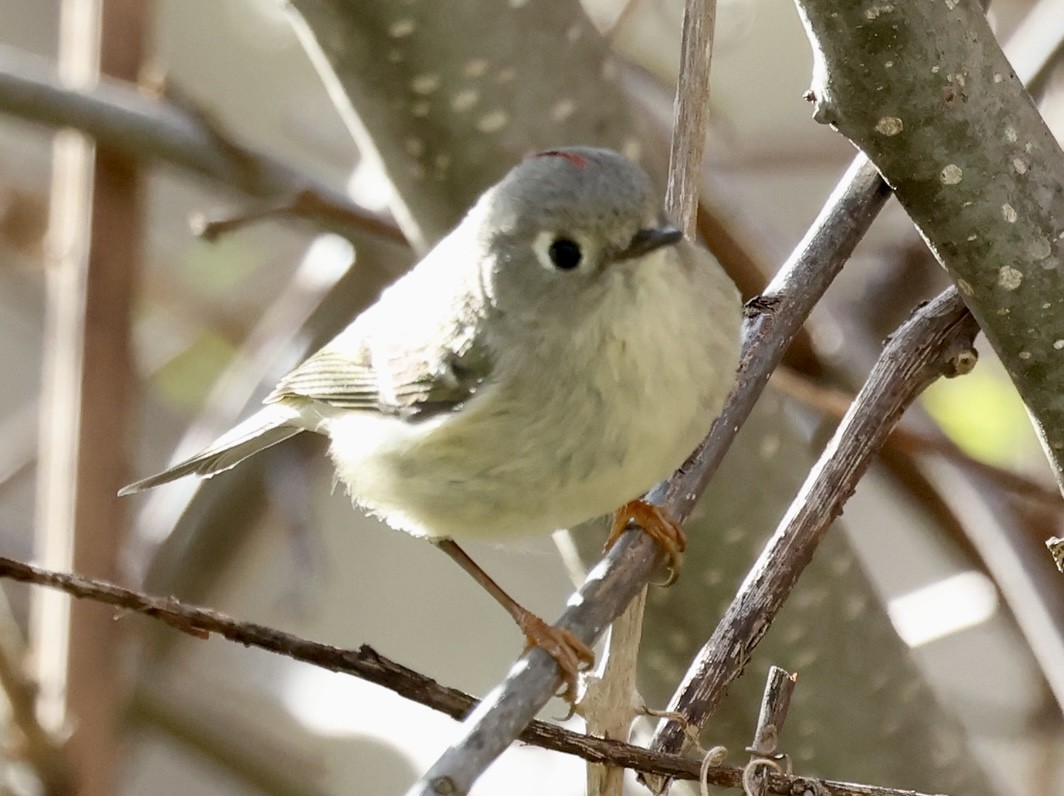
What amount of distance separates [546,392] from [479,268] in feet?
0.58

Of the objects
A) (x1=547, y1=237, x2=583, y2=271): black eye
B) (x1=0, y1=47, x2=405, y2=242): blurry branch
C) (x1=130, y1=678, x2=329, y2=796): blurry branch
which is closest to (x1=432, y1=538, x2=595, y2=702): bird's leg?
(x1=547, y1=237, x2=583, y2=271): black eye

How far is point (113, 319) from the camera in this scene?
2.09 metres

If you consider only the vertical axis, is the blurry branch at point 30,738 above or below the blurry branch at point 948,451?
below

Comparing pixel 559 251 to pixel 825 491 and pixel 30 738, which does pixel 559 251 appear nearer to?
pixel 825 491

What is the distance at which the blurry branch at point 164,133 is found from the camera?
1949 mm

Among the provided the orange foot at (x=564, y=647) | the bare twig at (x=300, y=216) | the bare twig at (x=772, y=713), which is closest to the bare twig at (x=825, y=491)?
the bare twig at (x=772, y=713)

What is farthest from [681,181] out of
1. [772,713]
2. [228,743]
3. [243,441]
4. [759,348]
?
[228,743]

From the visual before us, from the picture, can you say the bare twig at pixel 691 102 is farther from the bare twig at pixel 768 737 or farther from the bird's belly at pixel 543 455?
the bare twig at pixel 768 737

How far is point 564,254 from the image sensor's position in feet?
4.15

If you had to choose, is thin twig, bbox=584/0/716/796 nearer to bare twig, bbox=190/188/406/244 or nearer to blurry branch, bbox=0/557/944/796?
blurry branch, bbox=0/557/944/796

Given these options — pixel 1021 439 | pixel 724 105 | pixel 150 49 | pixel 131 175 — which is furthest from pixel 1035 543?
pixel 150 49

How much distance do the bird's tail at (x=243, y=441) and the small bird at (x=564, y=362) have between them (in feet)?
1.60

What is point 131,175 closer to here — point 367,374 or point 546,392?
point 367,374

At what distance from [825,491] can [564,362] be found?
0.33 metres
